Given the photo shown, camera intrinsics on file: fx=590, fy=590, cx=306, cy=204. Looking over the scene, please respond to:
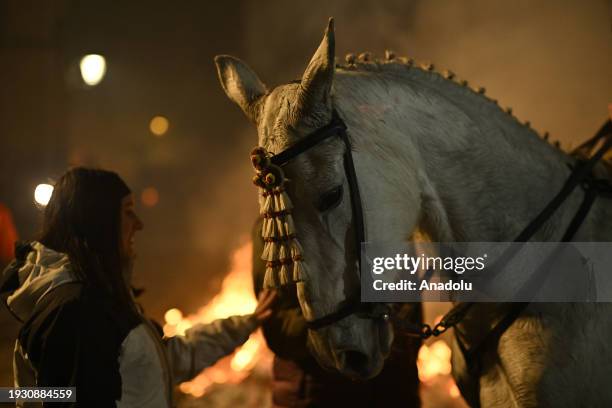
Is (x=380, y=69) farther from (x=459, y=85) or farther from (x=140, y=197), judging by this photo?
(x=140, y=197)

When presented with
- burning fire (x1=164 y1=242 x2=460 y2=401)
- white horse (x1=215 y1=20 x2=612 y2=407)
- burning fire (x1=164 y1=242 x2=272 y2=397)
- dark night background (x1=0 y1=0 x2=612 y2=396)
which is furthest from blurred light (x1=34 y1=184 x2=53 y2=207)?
burning fire (x1=164 y1=242 x2=272 y2=397)

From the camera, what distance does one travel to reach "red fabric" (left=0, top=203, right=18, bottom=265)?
3289mm

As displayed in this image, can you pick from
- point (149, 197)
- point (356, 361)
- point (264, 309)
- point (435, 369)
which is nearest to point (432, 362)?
point (435, 369)

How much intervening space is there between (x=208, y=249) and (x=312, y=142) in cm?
542

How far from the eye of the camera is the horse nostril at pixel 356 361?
1305mm

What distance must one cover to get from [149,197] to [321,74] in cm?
534

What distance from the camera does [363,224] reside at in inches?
49.8

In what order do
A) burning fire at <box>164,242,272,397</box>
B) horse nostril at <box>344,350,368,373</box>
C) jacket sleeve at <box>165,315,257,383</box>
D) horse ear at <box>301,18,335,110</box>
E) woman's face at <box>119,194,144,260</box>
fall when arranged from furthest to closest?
burning fire at <box>164,242,272,397</box>
jacket sleeve at <box>165,315,257,383</box>
woman's face at <box>119,194,144,260</box>
horse nostril at <box>344,350,368,373</box>
horse ear at <box>301,18,335,110</box>

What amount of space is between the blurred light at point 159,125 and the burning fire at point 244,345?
152 centimetres

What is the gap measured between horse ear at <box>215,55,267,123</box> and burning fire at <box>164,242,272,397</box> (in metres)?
2.91

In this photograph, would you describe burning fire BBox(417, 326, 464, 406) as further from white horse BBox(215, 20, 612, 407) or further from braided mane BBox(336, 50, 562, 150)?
braided mane BBox(336, 50, 562, 150)

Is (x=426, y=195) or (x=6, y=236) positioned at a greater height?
(x=6, y=236)

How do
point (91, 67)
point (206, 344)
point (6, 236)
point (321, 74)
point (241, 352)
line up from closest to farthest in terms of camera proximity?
1. point (321, 74)
2. point (206, 344)
3. point (6, 236)
4. point (91, 67)
5. point (241, 352)

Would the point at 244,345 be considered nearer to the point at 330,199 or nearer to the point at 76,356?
the point at 76,356
